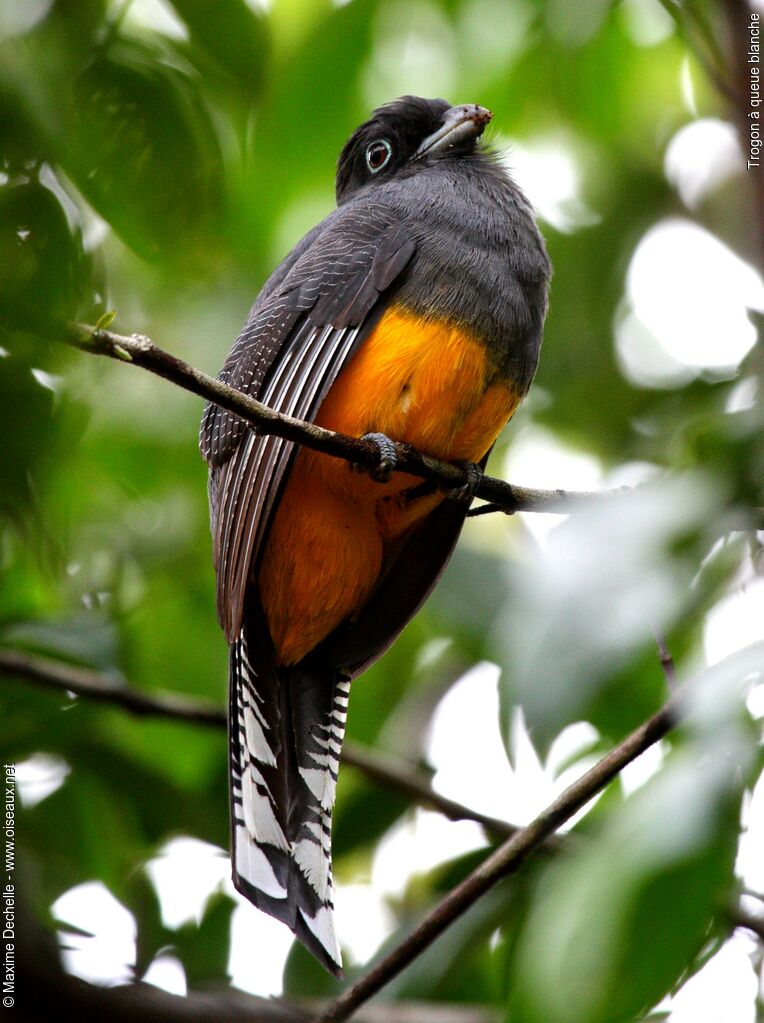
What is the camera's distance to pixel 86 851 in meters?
4.19

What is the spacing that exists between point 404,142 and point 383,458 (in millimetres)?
1994

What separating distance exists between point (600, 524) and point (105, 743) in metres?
2.31

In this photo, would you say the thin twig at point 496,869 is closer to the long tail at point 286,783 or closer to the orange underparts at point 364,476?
the long tail at point 286,783

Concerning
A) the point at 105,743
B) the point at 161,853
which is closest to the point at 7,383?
the point at 105,743

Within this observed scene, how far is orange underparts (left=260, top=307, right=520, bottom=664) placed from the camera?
3781mm

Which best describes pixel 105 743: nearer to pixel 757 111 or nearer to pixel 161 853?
pixel 161 853

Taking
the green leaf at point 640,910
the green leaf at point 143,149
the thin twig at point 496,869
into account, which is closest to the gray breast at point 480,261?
the thin twig at point 496,869

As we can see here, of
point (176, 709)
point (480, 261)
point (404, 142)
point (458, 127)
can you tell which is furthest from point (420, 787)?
point (404, 142)

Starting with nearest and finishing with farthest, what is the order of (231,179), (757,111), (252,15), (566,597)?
(757,111)
(252,15)
(566,597)
(231,179)

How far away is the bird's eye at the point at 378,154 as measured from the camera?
4.94 meters

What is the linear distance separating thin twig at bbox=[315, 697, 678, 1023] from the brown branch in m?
0.73

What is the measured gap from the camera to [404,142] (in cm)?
493

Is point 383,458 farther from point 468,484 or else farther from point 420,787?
point 420,787

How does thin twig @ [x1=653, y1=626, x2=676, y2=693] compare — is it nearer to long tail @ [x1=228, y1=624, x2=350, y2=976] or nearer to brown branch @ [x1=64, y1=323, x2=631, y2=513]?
brown branch @ [x1=64, y1=323, x2=631, y2=513]
